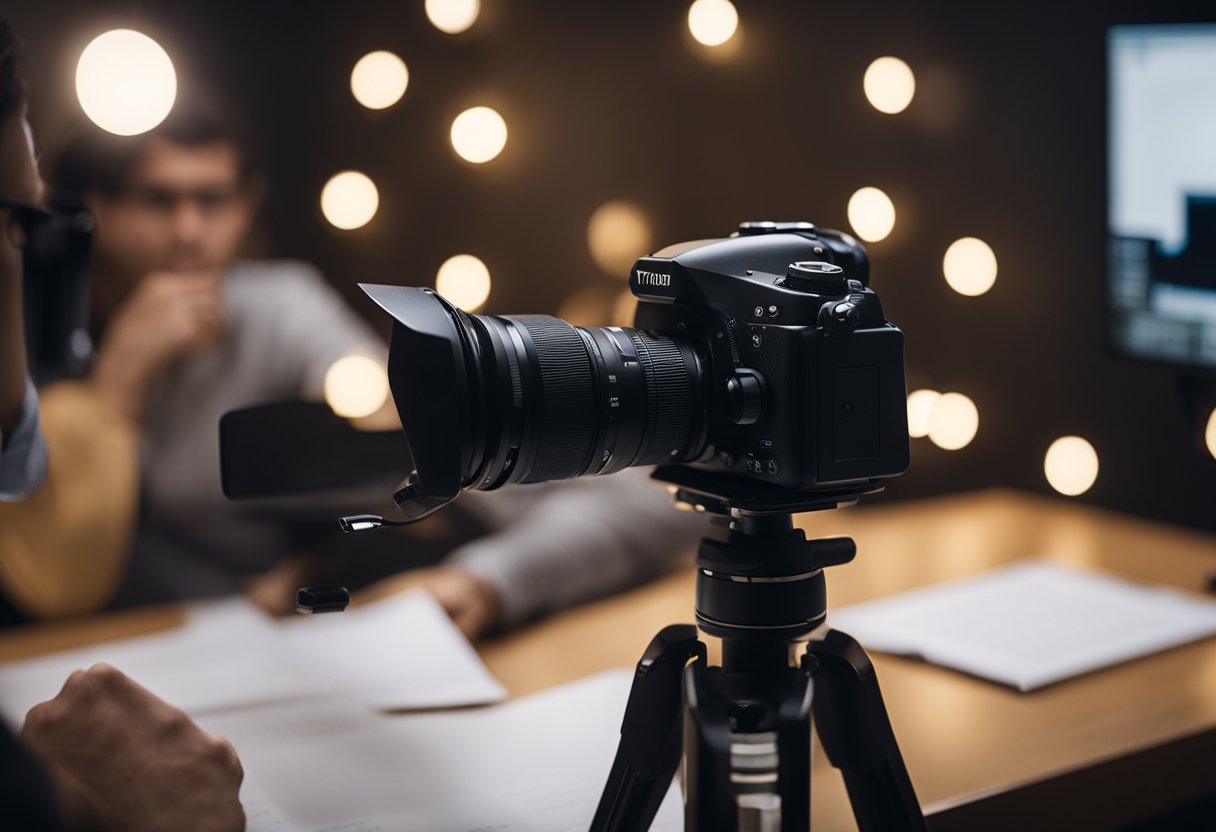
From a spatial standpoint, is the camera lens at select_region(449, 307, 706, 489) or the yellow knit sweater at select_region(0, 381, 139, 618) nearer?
the camera lens at select_region(449, 307, 706, 489)

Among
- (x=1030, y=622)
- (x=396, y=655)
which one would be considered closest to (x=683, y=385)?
(x=396, y=655)

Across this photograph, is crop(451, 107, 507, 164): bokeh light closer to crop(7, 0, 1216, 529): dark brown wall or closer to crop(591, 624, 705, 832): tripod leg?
crop(7, 0, 1216, 529): dark brown wall

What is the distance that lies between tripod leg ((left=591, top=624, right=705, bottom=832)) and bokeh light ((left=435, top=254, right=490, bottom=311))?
809mm

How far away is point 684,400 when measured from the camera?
77 cm

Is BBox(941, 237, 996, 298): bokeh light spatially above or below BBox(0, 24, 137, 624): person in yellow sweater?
above

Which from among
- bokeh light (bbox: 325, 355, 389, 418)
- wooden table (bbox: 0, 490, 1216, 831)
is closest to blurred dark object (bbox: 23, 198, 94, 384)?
wooden table (bbox: 0, 490, 1216, 831)

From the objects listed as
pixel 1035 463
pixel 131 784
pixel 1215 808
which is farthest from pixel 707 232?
pixel 131 784

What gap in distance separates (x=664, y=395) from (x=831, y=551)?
0.50 feet

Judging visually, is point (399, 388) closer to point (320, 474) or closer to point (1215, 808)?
point (320, 474)

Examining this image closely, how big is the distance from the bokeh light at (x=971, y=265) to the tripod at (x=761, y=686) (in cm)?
84

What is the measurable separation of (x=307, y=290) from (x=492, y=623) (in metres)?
0.60

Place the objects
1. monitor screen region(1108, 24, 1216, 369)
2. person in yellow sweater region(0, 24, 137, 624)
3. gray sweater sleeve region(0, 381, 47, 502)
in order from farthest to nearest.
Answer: person in yellow sweater region(0, 24, 137, 624) → monitor screen region(1108, 24, 1216, 369) → gray sweater sleeve region(0, 381, 47, 502)

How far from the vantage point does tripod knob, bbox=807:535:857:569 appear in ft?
2.56

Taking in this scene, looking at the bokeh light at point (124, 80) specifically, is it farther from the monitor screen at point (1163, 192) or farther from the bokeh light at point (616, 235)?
the monitor screen at point (1163, 192)
